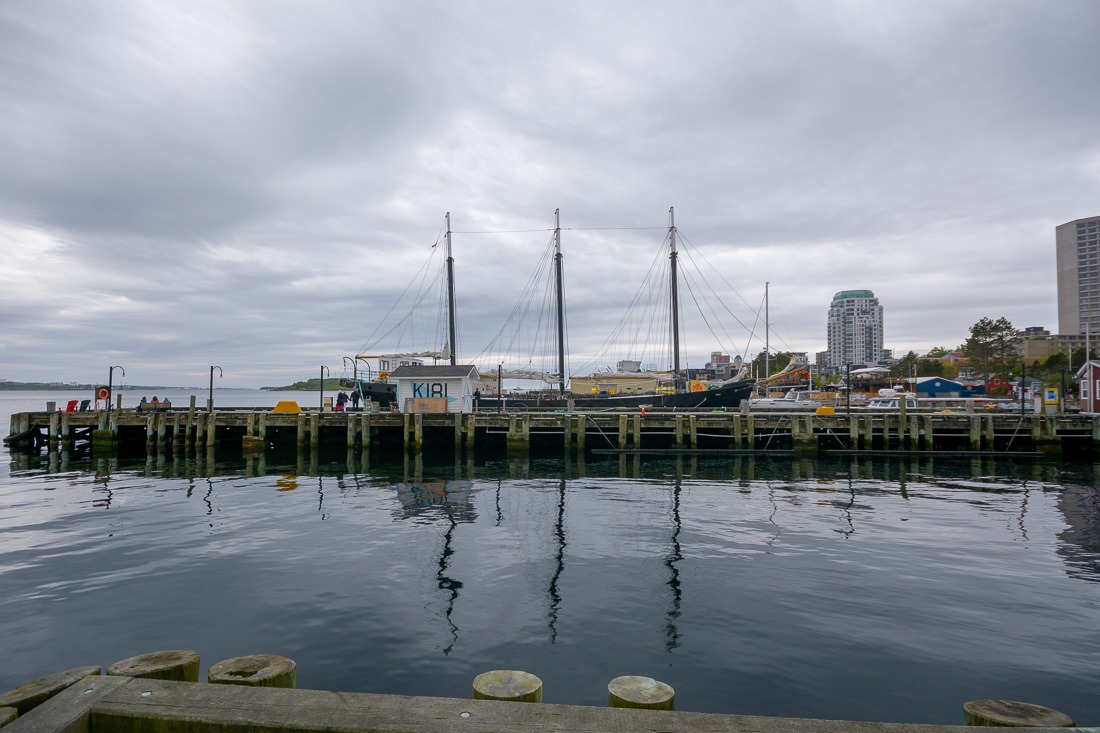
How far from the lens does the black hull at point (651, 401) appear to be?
158 feet

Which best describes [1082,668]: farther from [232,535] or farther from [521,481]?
[521,481]

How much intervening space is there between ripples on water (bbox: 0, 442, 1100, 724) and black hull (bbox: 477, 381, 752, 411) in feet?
88.4

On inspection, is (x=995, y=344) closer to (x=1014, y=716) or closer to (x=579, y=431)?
(x=579, y=431)

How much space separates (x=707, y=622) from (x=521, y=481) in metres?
16.2

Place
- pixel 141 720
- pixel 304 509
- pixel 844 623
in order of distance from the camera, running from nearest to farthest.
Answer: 1. pixel 141 720
2. pixel 844 623
3. pixel 304 509

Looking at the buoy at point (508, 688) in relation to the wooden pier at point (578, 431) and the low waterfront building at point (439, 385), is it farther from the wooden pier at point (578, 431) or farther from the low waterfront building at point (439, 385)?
the low waterfront building at point (439, 385)

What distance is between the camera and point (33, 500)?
66.9 ft

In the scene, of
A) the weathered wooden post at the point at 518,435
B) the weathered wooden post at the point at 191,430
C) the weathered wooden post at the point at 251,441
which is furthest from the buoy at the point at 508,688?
the weathered wooden post at the point at 191,430

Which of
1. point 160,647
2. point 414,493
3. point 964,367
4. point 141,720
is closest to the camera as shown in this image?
point 141,720

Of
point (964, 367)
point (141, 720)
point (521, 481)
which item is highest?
point (964, 367)

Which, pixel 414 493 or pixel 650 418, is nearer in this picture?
pixel 414 493

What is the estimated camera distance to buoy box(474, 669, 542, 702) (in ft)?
13.2

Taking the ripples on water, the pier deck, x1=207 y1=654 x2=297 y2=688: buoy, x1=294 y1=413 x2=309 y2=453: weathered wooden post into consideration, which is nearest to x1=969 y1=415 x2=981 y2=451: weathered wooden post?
the ripples on water

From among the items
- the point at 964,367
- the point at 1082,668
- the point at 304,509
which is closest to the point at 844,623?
the point at 1082,668
